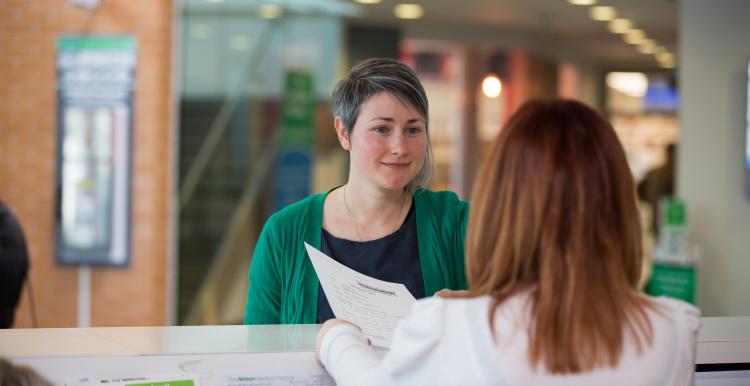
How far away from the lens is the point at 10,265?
3.72 metres

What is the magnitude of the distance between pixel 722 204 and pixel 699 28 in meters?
1.22

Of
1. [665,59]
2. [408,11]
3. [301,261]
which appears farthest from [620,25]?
[301,261]

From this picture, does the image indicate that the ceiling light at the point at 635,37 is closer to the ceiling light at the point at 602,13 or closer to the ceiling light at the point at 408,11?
the ceiling light at the point at 602,13

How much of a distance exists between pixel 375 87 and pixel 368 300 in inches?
20.5

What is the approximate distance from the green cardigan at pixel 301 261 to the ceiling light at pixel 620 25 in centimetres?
804

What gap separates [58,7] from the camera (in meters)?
6.16

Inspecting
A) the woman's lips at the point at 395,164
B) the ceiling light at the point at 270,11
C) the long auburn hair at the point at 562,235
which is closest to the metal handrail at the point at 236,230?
the ceiling light at the point at 270,11

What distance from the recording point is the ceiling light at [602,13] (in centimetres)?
866

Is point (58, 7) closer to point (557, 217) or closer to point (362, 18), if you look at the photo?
point (362, 18)

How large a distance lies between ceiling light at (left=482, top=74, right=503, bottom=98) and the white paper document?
891cm

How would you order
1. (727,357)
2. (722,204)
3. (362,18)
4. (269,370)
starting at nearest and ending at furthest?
(269,370)
(727,357)
(722,204)
(362,18)

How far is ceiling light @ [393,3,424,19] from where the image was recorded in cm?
843

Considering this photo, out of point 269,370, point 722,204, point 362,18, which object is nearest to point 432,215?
point 269,370

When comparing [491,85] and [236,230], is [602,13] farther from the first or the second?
[236,230]
